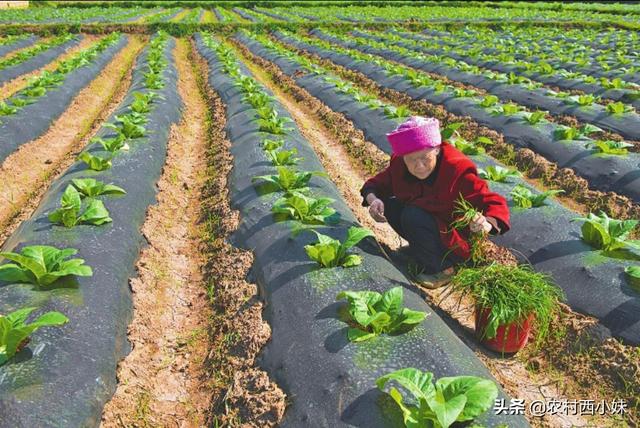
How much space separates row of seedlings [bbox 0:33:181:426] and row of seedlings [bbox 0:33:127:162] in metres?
3.28

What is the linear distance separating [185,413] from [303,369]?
3.39 feet

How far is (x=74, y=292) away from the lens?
3.73 meters

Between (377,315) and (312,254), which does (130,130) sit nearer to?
(312,254)

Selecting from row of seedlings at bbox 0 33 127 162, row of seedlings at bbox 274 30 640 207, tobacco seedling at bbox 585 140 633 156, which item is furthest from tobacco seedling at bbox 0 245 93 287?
tobacco seedling at bbox 585 140 633 156

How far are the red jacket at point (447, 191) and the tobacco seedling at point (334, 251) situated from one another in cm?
71

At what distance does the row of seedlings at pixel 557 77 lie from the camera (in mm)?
11789

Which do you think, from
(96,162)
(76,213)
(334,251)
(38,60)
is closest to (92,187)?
(76,213)

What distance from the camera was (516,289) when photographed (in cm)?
353

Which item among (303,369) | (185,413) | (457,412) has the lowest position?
(185,413)

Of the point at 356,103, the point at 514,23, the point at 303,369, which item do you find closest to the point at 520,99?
the point at 356,103

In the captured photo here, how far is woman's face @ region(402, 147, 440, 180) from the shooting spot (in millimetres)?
3881

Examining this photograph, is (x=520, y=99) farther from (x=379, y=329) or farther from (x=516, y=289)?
(x=379, y=329)

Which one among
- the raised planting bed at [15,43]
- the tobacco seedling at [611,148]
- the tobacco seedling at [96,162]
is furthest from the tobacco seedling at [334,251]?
the raised planting bed at [15,43]

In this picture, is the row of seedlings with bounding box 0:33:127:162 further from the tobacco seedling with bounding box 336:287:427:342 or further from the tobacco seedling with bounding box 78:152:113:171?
the tobacco seedling with bounding box 336:287:427:342
